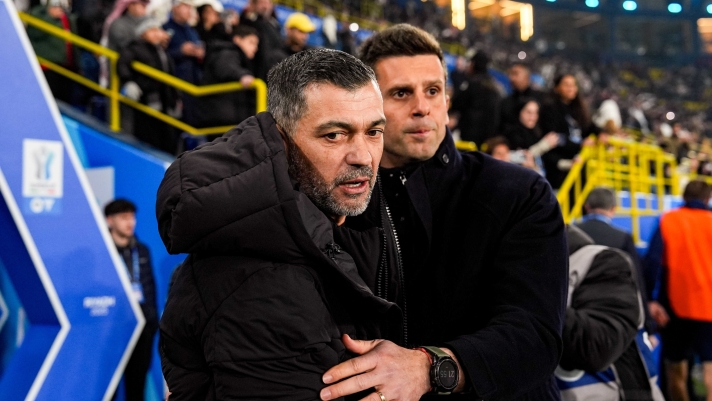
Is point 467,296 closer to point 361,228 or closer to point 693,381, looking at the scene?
point 361,228

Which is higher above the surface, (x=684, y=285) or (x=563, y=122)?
(x=563, y=122)

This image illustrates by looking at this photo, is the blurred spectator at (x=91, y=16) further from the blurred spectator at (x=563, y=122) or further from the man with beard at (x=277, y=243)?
the man with beard at (x=277, y=243)

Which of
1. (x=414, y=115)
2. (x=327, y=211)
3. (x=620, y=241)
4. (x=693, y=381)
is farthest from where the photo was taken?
(x=693, y=381)

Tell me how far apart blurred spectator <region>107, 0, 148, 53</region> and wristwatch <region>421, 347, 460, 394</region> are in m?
5.41

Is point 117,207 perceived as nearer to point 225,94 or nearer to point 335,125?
point 225,94

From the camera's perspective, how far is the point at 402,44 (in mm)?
2115

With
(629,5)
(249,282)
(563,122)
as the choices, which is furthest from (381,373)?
(629,5)

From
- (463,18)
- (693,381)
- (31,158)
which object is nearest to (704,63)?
(463,18)

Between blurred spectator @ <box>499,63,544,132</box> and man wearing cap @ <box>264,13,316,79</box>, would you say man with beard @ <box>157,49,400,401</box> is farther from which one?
blurred spectator @ <box>499,63,544,132</box>

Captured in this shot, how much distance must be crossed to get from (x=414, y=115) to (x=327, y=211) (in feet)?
2.10

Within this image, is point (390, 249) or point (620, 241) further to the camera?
point (620, 241)

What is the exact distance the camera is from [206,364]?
4.22 ft

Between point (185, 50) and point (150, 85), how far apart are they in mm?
645

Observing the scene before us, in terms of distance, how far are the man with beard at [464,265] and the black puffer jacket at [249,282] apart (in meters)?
0.16
